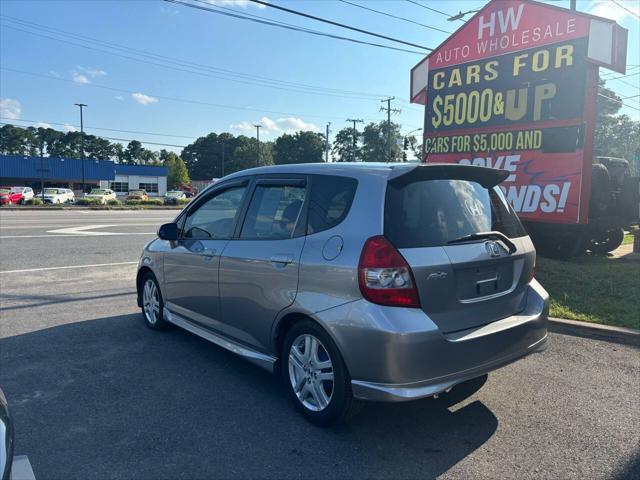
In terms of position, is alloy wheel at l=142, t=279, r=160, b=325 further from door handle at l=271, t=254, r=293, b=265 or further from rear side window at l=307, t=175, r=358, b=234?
rear side window at l=307, t=175, r=358, b=234

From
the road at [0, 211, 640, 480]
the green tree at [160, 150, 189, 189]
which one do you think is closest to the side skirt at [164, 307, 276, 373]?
the road at [0, 211, 640, 480]

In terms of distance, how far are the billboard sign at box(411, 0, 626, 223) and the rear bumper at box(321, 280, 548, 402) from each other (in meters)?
6.48

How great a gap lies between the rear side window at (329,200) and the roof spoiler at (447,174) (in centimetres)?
32

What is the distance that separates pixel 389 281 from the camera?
9.71 ft

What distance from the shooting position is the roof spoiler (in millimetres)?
3258

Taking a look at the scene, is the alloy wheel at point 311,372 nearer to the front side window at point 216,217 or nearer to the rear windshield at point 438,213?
the rear windshield at point 438,213

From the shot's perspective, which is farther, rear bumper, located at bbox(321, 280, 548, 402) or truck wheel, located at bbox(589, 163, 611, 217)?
truck wheel, located at bbox(589, 163, 611, 217)

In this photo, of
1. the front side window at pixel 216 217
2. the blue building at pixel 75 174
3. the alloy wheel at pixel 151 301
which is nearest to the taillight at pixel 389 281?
the front side window at pixel 216 217

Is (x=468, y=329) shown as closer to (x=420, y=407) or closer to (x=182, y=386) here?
(x=420, y=407)

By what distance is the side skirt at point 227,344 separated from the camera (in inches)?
148

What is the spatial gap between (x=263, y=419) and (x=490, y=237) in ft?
6.79

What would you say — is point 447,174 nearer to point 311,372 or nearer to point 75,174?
point 311,372

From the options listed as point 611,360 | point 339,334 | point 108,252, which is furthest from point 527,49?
point 108,252

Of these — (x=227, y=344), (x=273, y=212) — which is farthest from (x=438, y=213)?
(x=227, y=344)
